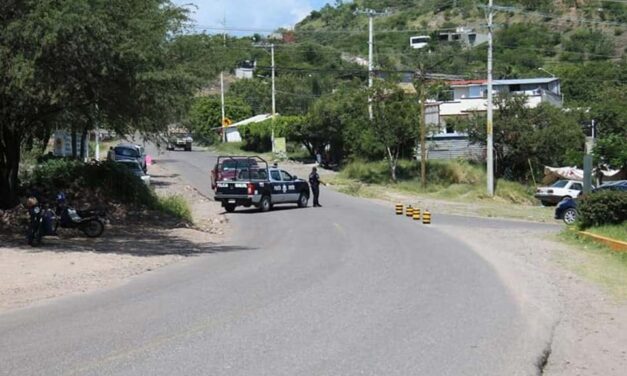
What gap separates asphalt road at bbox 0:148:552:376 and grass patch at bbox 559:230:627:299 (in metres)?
1.89

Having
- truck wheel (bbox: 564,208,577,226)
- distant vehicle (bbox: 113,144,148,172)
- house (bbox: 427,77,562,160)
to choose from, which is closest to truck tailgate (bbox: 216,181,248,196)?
truck wheel (bbox: 564,208,577,226)

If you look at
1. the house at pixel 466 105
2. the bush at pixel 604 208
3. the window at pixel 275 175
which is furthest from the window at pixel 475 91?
the bush at pixel 604 208

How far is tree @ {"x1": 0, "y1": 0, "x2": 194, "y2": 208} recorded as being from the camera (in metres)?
17.0

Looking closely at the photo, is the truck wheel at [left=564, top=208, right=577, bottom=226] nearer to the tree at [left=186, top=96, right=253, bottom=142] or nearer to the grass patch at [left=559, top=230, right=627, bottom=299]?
the grass patch at [left=559, top=230, right=627, bottom=299]

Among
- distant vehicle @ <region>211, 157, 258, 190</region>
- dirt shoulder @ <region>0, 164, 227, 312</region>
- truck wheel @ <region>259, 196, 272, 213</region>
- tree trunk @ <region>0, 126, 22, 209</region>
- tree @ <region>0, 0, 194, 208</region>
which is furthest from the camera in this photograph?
distant vehicle @ <region>211, 157, 258, 190</region>

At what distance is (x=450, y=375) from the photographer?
739cm

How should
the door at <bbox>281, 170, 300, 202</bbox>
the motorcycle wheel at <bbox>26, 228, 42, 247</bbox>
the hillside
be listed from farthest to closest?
the hillside
the door at <bbox>281, 170, 300, 202</bbox>
the motorcycle wheel at <bbox>26, 228, 42, 247</bbox>

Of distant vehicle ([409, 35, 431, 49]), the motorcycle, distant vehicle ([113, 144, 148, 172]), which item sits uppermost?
distant vehicle ([409, 35, 431, 49])

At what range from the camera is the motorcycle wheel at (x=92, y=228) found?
2142 centimetres

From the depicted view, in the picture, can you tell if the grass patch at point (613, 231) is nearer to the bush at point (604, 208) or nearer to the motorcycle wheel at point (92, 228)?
the bush at point (604, 208)

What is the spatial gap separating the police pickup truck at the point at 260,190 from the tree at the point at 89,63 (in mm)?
10653

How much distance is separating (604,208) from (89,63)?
13658 millimetres

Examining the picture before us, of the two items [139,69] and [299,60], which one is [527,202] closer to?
[139,69]

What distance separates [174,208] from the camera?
2870 cm
